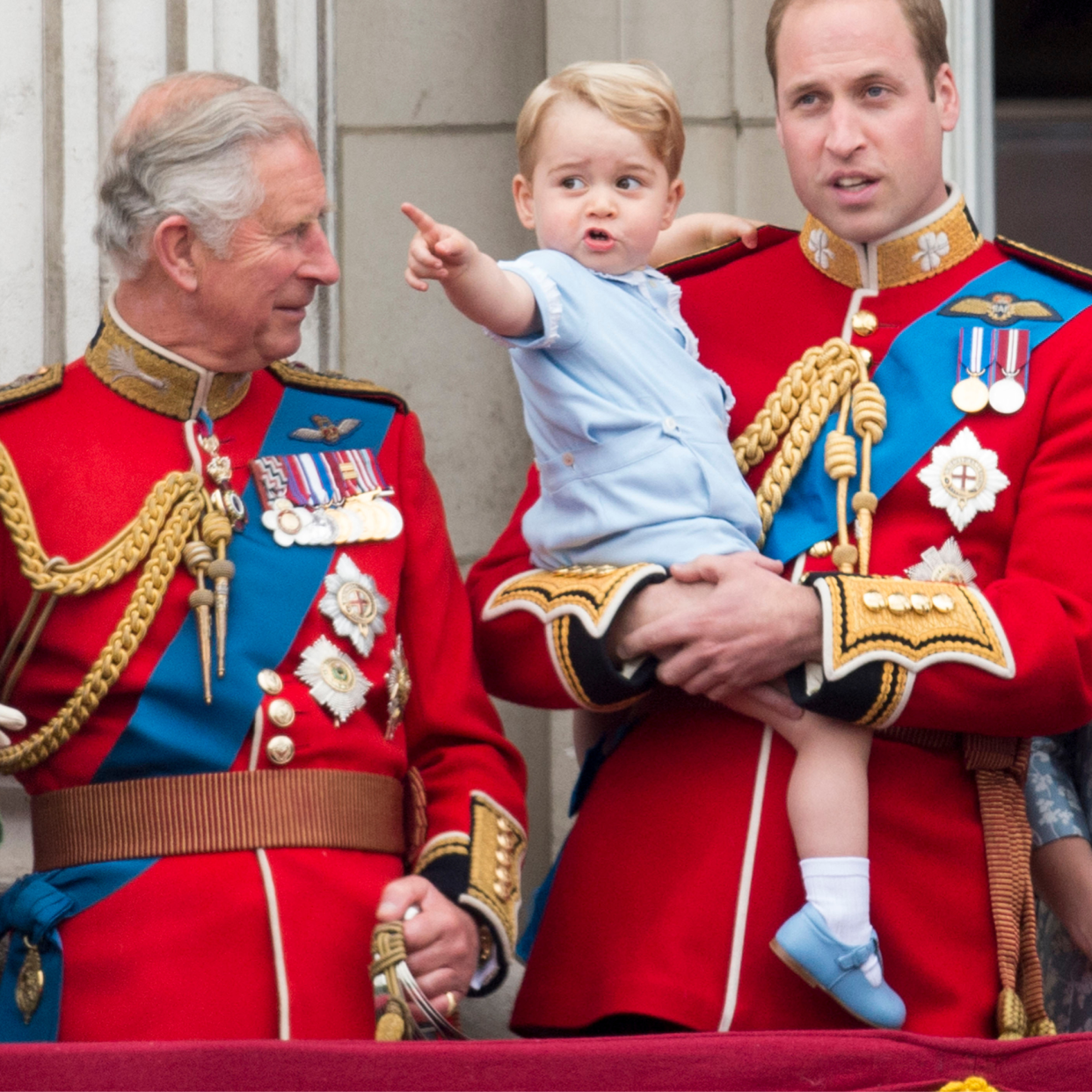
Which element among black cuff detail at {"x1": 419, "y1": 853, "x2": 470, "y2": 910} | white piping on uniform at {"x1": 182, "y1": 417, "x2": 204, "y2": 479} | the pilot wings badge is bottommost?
black cuff detail at {"x1": 419, "y1": 853, "x2": 470, "y2": 910}

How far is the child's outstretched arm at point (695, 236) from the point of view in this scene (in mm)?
2891

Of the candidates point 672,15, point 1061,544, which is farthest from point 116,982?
point 672,15

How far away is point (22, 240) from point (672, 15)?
1.21m

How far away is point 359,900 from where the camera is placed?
2354 mm

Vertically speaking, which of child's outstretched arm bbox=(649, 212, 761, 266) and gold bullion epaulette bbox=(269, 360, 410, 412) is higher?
child's outstretched arm bbox=(649, 212, 761, 266)

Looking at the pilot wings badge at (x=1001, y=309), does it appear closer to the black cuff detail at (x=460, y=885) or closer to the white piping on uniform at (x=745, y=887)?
the white piping on uniform at (x=745, y=887)

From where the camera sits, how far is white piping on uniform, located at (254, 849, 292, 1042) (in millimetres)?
2279

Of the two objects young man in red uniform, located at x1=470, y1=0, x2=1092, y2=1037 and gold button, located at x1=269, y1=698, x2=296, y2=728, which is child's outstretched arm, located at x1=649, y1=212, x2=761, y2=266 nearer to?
young man in red uniform, located at x1=470, y1=0, x2=1092, y2=1037

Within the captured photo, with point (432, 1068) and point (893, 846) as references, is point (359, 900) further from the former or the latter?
point (893, 846)

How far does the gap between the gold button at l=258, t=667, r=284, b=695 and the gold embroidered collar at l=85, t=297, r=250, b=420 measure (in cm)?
34

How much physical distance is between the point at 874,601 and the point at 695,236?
82cm

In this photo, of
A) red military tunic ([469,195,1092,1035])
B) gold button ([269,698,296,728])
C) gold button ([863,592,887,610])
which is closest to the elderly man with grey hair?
gold button ([269,698,296,728])

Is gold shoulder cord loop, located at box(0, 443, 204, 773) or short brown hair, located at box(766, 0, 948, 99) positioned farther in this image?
short brown hair, located at box(766, 0, 948, 99)

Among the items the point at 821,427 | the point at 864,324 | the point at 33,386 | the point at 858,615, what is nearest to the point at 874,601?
the point at 858,615
